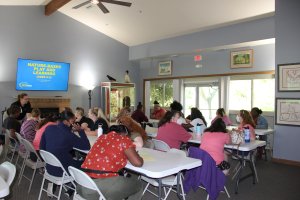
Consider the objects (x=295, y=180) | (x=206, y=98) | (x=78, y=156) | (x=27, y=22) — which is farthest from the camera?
(x=206, y=98)

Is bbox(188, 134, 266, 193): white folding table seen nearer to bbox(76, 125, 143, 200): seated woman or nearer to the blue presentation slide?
bbox(76, 125, 143, 200): seated woman

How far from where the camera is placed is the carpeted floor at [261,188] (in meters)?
3.62

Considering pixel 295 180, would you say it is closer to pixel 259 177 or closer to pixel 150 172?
pixel 259 177

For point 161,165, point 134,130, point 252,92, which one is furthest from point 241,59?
point 161,165

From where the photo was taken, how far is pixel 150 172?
2170 millimetres

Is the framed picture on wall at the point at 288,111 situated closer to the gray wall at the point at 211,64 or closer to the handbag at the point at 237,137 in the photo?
the gray wall at the point at 211,64

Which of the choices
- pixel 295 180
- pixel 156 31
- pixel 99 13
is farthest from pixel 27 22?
pixel 295 180

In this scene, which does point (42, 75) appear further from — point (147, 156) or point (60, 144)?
point (147, 156)

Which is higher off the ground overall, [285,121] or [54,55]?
[54,55]

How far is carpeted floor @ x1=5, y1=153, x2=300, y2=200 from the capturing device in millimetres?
3615

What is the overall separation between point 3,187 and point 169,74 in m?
7.93

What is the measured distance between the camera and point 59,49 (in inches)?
319

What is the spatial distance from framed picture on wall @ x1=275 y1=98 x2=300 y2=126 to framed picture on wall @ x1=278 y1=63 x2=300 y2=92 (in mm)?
225

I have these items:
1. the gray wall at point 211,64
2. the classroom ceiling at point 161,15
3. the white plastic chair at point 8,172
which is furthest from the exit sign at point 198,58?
the white plastic chair at point 8,172
